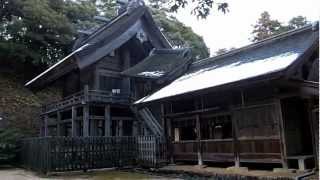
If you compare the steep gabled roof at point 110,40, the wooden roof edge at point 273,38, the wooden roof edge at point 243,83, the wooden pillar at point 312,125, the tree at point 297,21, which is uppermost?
the tree at point 297,21

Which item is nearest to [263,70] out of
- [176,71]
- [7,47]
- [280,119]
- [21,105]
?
[280,119]

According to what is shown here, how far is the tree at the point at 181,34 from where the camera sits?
38.6 m

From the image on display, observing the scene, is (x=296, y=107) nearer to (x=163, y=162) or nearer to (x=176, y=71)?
(x=163, y=162)

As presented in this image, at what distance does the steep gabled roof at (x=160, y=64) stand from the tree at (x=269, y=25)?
19.9 meters

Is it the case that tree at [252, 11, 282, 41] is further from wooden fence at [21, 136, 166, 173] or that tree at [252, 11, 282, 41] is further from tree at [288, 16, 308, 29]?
wooden fence at [21, 136, 166, 173]

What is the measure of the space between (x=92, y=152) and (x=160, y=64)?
7.57 metres

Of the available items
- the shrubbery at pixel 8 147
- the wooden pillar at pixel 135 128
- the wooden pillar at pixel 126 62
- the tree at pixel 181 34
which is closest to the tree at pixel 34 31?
the wooden pillar at pixel 126 62

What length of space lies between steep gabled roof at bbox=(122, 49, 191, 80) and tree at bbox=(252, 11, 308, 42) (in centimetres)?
1993

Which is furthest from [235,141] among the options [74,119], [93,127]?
[74,119]

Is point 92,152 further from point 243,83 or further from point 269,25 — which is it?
point 269,25

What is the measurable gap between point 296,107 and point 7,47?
2554 centimetres

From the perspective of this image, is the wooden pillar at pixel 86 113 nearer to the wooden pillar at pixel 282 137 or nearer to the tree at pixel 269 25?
the wooden pillar at pixel 282 137

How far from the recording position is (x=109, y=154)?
15.5m

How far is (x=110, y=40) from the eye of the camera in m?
22.2
